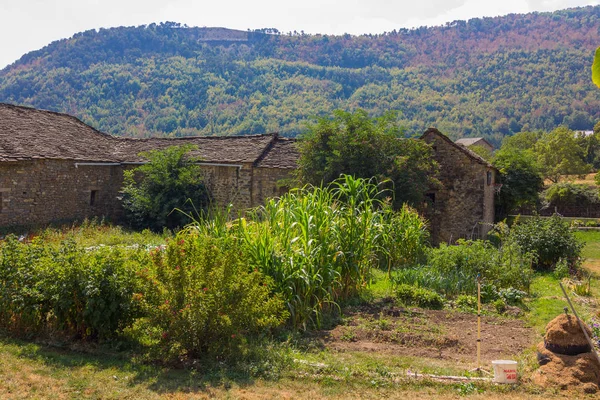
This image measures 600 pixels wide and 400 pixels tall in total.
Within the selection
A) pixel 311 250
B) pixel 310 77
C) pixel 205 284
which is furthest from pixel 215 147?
pixel 310 77

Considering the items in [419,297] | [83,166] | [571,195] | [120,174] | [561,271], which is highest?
[83,166]

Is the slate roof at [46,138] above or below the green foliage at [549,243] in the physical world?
above

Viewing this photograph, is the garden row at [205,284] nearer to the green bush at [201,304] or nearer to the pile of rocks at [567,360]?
the green bush at [201,304]

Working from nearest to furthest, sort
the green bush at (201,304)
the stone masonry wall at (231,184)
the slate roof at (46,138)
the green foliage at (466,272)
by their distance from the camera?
the green bush at (201,304), the green foliage at (466,272), the slate roof at (46,138), the stone masonry wall at (231,184)

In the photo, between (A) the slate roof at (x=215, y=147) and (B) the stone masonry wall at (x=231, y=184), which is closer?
(B) the stone masonry wall at (x=231, y=184)

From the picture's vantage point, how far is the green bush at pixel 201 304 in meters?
6.49

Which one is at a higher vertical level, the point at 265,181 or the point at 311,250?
the point at 265,181

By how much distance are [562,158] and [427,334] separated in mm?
42621

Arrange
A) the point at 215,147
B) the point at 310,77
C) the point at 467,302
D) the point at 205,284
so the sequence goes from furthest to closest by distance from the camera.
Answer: the point at 310,77, the point at 215,147, the point at 467,302, the point at 205,284

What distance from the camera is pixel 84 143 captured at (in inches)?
898

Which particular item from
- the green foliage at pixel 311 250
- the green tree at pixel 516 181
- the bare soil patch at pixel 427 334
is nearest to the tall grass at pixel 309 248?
the green foliage at pixel 311 250

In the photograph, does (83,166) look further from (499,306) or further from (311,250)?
(499,306)

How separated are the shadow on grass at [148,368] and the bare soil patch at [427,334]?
1484 millimetres

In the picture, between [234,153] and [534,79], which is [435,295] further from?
[534,79]
